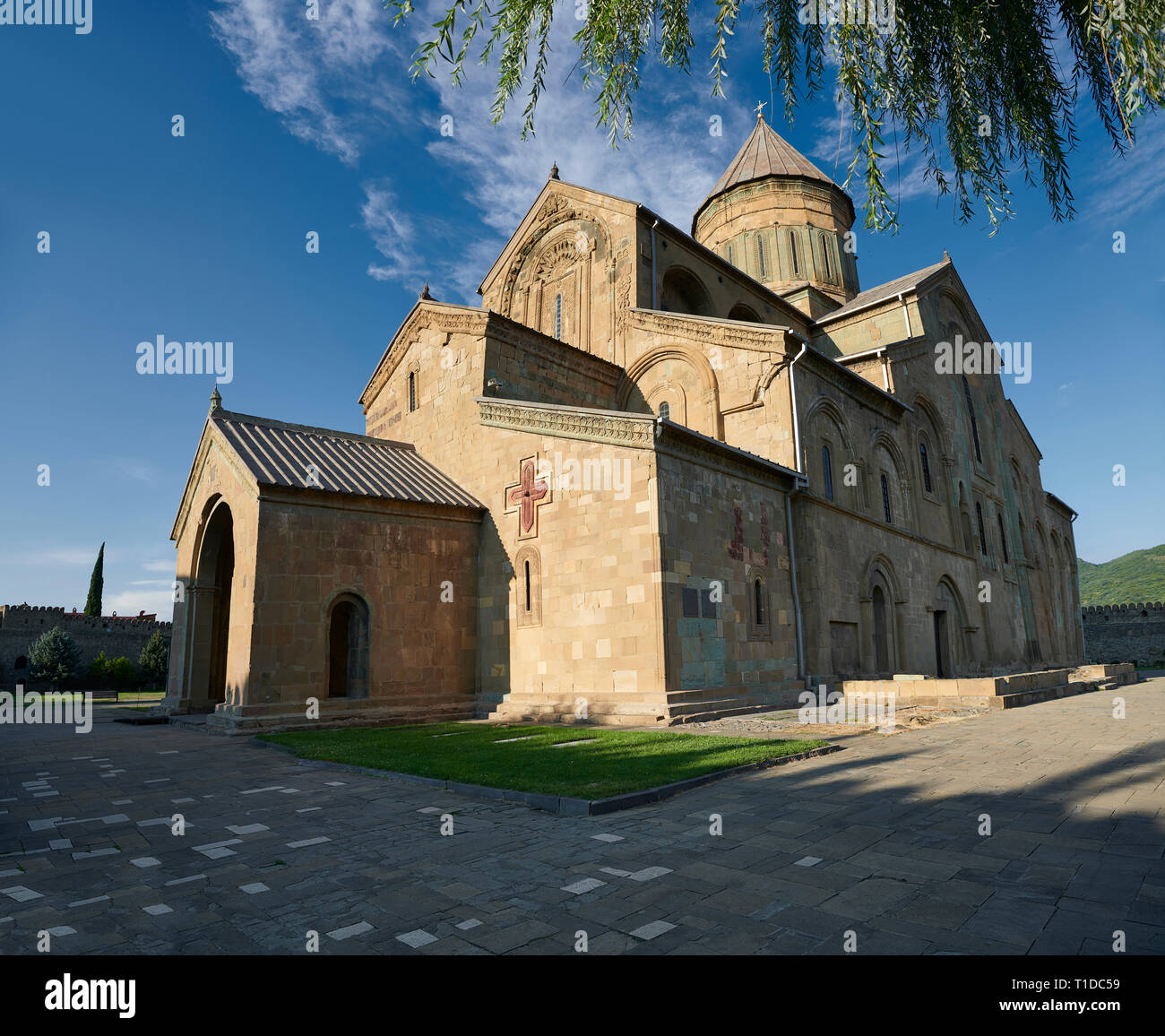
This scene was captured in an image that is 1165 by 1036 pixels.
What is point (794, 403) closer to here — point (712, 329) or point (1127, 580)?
point (712, 329)

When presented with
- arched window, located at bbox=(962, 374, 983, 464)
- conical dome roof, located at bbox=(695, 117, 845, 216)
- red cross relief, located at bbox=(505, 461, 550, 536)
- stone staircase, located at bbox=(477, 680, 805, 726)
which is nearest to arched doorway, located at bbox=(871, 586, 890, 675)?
stone staircase, located at bbox=(477, 680, 805, 726)

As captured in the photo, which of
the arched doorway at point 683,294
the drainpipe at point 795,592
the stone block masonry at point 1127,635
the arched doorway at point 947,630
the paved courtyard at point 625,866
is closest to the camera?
the paved courtyard at point 625,866

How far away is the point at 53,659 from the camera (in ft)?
108

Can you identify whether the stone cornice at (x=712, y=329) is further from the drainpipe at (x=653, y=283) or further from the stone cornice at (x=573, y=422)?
the stone cornice at (x=573, y=422)

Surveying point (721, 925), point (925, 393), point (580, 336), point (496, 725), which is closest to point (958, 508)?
point (925, 393)

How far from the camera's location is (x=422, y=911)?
3.71 m

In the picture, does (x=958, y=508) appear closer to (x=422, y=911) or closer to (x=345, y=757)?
(x=345, y=757)

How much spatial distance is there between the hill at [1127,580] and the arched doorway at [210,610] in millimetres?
93542

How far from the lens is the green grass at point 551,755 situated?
22.4 ft

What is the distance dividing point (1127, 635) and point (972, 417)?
26.8 meters

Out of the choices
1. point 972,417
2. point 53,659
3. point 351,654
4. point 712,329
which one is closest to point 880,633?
point 712,329

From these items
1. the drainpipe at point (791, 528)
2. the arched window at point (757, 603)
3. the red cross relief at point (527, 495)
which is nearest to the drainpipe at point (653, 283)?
the drainpipe at point (791, 528)

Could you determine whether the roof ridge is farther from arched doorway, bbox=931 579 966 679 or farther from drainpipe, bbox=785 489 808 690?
arched doorway, bbox=931 579 966 679
